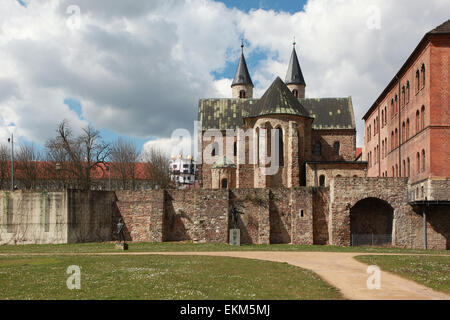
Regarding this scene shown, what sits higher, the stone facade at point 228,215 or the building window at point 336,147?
the building window at point 336,147

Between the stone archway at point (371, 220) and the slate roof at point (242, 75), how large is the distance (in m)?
41.4

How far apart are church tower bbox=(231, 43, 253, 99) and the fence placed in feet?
139

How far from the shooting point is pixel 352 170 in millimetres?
52562

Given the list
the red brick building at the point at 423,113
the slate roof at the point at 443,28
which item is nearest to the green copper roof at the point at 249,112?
the red brick building at the point at 423,113

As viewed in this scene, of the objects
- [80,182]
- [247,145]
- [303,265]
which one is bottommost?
[303,265]

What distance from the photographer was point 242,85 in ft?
248

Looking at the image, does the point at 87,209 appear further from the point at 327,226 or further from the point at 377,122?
the point at 377,122

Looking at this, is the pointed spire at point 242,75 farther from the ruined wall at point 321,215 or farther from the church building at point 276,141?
the ruined wall at point 321,215

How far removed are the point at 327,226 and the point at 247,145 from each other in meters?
16.9

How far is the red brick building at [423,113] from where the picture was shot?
32000 mm

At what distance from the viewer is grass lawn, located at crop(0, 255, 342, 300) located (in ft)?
43.9

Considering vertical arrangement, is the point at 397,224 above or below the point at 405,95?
below
